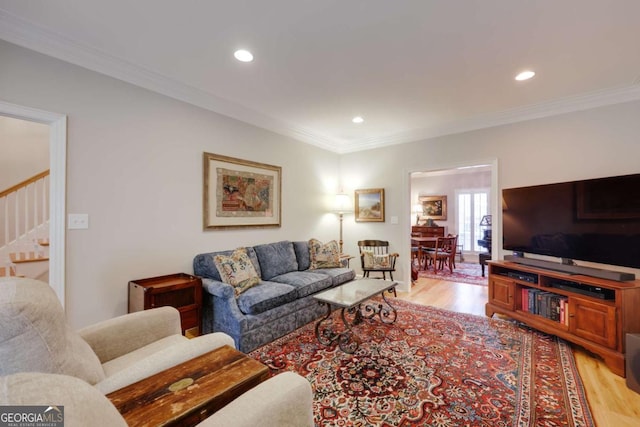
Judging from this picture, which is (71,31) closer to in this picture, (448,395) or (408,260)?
(448,395)

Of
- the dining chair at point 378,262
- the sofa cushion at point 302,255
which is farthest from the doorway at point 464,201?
the sofa cushion at point 302,255

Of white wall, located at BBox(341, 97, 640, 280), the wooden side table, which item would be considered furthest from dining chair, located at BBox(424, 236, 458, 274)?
the wooden side table

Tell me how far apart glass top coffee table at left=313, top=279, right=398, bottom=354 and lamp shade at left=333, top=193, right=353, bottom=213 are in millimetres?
2071

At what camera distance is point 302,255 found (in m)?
4.11

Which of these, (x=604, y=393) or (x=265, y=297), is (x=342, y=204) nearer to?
(x=265, y=297)

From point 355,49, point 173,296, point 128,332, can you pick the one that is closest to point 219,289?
point 173,296

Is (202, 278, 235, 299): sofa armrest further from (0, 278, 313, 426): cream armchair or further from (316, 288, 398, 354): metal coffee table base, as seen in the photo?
(0, 278, 313, 426): cream armchair

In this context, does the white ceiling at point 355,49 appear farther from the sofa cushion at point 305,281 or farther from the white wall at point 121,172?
the sofa cushion at point 305,281

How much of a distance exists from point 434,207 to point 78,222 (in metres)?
8.20

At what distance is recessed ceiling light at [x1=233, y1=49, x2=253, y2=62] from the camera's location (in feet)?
7.66

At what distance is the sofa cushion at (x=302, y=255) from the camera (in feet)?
13.4

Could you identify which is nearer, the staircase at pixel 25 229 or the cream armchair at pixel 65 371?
the cream armchair at pixel 65 371

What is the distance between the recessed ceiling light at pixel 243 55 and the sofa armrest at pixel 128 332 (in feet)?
7.17

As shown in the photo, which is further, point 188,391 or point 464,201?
point 464,201
